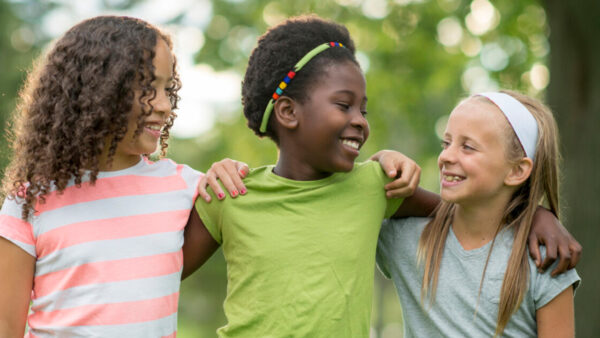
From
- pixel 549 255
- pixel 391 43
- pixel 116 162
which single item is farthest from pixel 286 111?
pixel 391 43

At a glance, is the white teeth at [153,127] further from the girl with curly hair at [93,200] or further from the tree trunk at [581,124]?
the tree trunk at [581,124]

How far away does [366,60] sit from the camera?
9969 millimetres

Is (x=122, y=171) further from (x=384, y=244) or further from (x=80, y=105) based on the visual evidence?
(x=384, y=244)

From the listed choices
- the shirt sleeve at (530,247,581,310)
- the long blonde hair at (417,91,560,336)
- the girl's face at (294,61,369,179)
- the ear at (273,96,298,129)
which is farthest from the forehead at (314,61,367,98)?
the shirt sleeve at (530,247,581,310)

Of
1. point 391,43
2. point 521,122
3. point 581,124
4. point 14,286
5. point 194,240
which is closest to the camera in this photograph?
point 14,286

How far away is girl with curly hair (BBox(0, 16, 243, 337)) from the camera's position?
2314 millimetres

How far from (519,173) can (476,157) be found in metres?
0.22

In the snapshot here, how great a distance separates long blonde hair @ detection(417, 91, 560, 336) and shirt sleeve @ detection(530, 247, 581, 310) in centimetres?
7

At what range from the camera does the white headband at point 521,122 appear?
2689mm

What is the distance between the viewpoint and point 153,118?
2.49 metres

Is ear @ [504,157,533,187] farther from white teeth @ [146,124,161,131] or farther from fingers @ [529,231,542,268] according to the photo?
white teeth @ [146,124,161,131]

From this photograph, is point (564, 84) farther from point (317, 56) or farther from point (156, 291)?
point (156, 291)

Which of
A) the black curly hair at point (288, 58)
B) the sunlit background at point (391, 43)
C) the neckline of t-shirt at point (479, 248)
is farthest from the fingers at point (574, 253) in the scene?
the sunlit background at point (391, 43)

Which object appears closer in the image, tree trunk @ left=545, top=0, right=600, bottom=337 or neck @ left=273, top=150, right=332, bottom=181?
neck @ left=273, top=150, right=332, bottom=181
